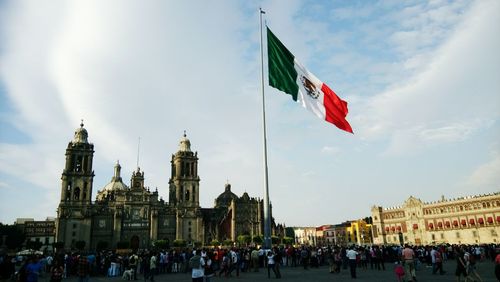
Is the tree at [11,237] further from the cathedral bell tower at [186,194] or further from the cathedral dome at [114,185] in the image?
the cathedral bell tower at [186,194]

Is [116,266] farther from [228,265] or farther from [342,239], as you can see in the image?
[342,239]

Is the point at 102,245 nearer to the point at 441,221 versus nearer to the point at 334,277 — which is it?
the point at 334,277

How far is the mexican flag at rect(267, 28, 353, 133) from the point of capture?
18594 mm

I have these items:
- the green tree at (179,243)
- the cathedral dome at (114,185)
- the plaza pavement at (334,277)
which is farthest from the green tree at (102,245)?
the plaza pavement at (334,277)

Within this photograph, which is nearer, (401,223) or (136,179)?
(136,179)

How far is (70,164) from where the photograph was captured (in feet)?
256

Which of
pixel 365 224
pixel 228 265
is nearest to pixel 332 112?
pixel 228 265

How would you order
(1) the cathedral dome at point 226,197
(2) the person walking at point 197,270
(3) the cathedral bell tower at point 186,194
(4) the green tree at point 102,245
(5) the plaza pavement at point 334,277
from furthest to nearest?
(1) the cathedral dome at point 226,197 → (3) the cathedral bell tower at point 186,194 → (4) the green tree at point 102,245 → (5) the plaza pavement at point 334,277 → (2) the person walking at point 197,270

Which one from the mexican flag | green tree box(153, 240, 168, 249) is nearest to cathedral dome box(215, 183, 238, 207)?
green tree box(153, 240, 168, 249)

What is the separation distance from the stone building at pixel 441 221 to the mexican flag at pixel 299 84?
72.3 m

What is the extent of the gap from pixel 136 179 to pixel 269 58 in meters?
70.7

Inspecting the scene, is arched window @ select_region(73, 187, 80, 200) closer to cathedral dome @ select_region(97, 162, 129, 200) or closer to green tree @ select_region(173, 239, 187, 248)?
cathedral dome @ select_region(97, 162, 129, 200)

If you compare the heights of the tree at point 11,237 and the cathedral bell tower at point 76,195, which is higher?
the cathedral bell tower at point 76,195

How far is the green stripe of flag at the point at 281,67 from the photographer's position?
18422mm
